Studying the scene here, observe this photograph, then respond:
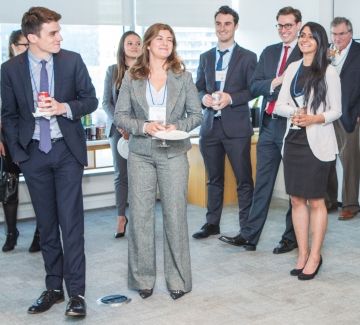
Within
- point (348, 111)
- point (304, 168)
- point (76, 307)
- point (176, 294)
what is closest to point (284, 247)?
point (304, 168)

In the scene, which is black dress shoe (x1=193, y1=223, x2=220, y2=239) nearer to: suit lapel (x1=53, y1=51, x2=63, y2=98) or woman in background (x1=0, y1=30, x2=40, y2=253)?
woman in background (x1=0, y1=30, x2=40, y2=253)

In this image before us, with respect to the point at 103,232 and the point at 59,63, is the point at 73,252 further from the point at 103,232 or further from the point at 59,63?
the point at 103,232

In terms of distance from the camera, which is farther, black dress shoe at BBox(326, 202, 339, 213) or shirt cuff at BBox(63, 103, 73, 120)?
black dress shoe at BBox(326, 202, 339, 213)

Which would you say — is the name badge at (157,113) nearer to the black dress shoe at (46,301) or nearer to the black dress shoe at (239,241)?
the black dress shoe at (46,301)

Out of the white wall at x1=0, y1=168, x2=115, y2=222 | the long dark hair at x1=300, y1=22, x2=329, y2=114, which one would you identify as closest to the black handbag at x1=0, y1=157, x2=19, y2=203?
the white wall at x1=0, y1=168, x2=115, y2=222

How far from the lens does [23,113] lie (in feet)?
11.2

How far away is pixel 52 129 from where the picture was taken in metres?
3.40

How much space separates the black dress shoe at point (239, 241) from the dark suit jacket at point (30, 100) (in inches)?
68.7

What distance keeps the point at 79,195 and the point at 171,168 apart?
0.52 m

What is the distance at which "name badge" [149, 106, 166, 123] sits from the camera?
3.58 m

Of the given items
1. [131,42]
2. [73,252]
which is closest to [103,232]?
[131,42]

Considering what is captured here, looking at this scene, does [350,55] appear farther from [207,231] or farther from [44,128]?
[44,128]

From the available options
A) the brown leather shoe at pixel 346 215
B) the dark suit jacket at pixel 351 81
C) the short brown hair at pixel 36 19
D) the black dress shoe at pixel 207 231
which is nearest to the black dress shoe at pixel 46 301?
the short brown hair at pixel 36 19

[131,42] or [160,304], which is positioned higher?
[131,42]
